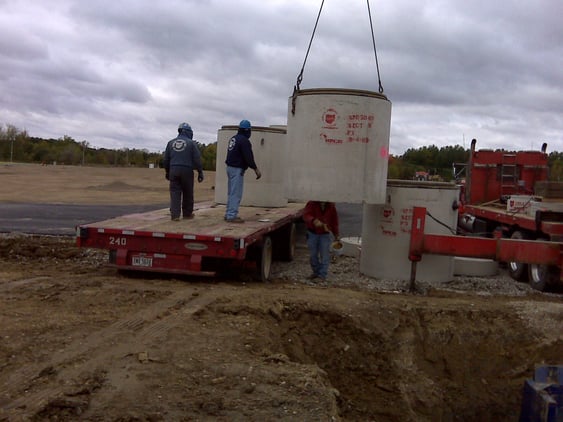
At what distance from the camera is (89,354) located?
17.2ft

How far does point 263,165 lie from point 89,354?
7354 mm

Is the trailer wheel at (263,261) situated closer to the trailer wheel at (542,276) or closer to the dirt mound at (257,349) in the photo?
the dirt mound at (257,349)

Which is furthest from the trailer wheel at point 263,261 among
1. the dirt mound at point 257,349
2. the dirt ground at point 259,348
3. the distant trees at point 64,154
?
the distant trees at point 64,154

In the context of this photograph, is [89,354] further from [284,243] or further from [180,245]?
[284,243]

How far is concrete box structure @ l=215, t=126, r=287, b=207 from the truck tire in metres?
0.80

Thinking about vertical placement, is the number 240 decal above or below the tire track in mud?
above

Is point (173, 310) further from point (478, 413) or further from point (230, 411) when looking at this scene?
point (478, 413)

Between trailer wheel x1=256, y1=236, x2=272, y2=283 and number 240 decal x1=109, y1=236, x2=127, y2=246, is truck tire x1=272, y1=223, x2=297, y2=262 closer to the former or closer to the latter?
trailer wheel x1=256, y1=236, x2=272, y2=283

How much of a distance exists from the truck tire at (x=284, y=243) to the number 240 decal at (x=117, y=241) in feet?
11.7

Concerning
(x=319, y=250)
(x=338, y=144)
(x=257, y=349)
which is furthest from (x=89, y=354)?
(x=319, y=250)

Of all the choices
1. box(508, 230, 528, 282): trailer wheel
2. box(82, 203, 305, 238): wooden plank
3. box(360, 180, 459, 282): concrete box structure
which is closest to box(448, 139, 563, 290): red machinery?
box(508, 230, 528, 282): trailer wheel

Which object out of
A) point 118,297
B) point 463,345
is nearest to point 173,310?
point 118,297

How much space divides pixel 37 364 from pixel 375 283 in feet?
19.2

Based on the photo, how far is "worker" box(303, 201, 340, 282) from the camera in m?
9.28
